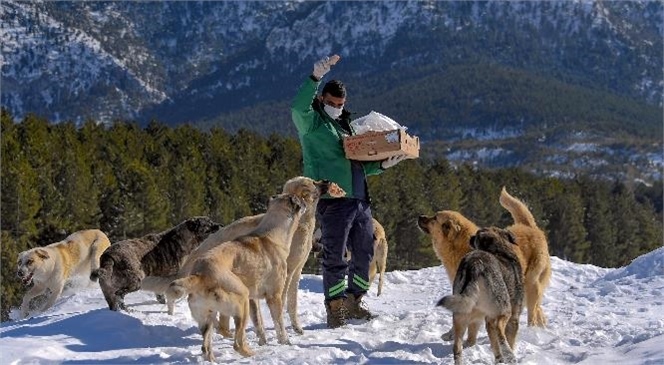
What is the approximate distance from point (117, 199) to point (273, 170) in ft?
46.4

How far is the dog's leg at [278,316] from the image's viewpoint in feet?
26.4

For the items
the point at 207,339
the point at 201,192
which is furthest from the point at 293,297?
the point at 201,192

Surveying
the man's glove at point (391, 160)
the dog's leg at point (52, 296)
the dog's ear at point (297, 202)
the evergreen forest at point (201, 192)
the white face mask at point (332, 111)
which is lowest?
the evergreen forest at point (201, 192)

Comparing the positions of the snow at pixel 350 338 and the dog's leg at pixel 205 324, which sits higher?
the dog's leg at pixel 205 324

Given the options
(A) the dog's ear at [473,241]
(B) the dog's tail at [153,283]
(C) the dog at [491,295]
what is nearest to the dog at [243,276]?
(B) the dog's tail at [153,283]

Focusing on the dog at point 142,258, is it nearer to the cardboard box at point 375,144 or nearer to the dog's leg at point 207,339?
the cardboard box at point 375,144

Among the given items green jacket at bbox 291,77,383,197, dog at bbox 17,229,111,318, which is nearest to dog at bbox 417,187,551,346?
green jacket at bbox 291,77,383,197

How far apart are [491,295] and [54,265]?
9050mm

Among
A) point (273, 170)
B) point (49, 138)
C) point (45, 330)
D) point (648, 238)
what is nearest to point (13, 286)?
point (49, 138)

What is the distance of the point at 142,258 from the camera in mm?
10328

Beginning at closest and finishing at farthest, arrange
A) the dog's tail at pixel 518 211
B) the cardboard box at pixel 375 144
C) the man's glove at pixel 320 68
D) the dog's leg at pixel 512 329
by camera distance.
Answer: the dog's leg at pixel 512 329 < the man's glove at pixel 320 68 < the cardboard box at pixel 375 144 < the dog's tail at pixel 518 211

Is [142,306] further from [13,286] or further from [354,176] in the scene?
[13,286]

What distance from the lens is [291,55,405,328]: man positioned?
9.10 metres

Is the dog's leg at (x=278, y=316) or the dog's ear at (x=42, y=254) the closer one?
the dog's leg at (x=278, y=316)
